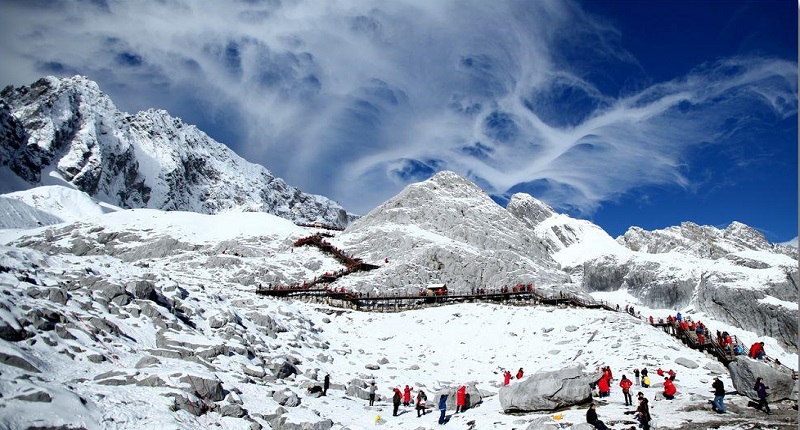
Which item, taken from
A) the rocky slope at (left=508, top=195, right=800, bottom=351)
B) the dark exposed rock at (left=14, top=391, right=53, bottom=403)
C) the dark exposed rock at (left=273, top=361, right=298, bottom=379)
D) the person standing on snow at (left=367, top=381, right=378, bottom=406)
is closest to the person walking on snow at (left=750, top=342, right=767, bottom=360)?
the person standing on snow at (left=367, top=381, right=378, bottom=406)

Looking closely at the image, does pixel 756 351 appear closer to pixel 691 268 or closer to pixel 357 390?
pixel 357 390

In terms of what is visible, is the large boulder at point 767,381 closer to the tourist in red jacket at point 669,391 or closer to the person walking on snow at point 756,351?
the tourist in red jacket at point 669,391

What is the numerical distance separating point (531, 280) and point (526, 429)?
48.5 meters

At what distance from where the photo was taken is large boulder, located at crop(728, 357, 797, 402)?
1736cm

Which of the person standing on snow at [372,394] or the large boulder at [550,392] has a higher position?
the large boulder at [550,392]

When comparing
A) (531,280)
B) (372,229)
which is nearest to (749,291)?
(531,280)

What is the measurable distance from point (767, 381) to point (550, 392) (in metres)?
7.94

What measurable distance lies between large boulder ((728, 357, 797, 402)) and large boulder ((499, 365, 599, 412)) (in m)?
5.72

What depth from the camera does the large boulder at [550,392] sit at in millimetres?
18953

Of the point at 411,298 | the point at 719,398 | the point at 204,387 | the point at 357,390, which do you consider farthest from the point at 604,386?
the point at 411,298

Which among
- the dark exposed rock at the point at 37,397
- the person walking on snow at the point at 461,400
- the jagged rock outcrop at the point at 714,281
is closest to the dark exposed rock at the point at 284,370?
the person walking on snow at the point at 461,400

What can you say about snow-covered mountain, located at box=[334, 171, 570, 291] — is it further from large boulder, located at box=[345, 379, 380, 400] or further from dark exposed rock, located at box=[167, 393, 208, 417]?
dark exposed rock, located at box=[167, 393, 208, 417]

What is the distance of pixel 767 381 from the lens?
17.4 m

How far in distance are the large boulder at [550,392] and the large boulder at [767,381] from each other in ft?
18.8
